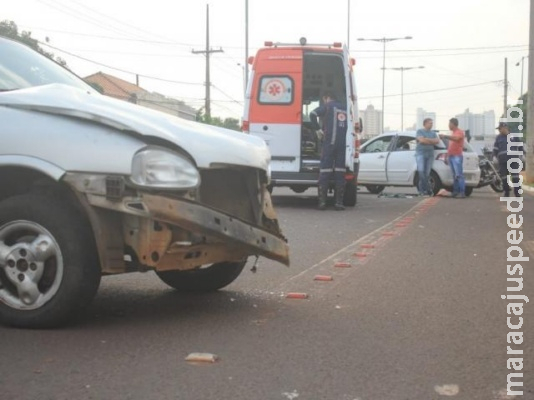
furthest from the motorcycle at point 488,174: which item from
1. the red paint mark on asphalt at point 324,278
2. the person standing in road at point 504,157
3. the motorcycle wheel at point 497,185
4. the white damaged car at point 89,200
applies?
the white damaged car at point 89,200

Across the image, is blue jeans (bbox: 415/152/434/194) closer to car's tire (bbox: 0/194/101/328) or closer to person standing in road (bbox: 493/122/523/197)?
person standing in road (bbox: 493/122/523/197)

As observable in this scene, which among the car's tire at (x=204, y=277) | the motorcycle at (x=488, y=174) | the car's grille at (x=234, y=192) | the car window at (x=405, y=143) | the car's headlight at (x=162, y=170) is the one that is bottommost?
the car's tire at (x=204, y=277)

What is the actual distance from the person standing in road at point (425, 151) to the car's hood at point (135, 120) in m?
11.4

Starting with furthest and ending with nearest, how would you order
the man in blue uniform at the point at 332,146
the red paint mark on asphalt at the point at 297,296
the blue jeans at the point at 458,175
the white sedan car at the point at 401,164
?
the white sedan car at the point at 401,164 < the blue jeans at the point at 458,175 < the man in blue uniform at the point at 332,146 < the red paint mark on asphalt at the point at 297,296

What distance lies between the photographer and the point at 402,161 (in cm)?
1623

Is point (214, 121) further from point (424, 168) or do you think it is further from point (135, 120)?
point (135, 120)

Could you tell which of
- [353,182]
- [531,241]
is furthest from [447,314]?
[353,182]

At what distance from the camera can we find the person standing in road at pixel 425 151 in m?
15.1

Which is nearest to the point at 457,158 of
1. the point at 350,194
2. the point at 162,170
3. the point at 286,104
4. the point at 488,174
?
the point at 488,174

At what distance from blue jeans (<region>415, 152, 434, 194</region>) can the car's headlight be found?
12.0 metres

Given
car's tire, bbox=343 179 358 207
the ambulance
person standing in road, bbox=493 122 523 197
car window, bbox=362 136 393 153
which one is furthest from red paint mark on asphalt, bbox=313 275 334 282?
car window, bbox=362 136 393 153

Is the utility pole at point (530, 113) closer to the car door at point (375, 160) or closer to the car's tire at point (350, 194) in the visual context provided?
the car door at point (375, 160)

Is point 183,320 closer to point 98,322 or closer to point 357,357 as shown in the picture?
point 98,322

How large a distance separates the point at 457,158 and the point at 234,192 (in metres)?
11.7
